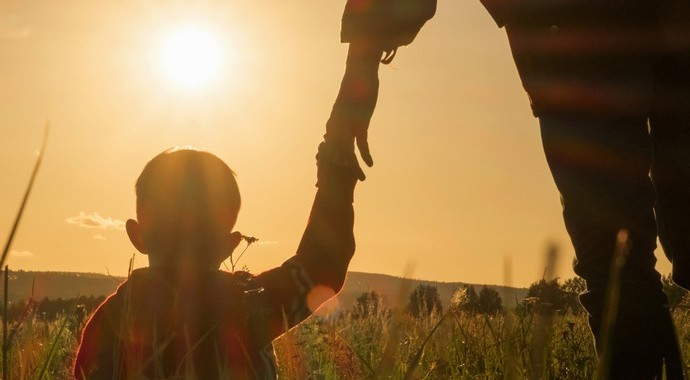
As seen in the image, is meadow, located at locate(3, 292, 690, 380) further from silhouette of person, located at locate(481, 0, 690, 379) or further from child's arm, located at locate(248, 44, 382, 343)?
silhouette of person, located at locate(481, 0, 690, 379)

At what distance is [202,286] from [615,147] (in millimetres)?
1526

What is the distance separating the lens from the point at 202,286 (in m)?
2.49

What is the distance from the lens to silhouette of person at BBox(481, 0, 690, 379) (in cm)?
270

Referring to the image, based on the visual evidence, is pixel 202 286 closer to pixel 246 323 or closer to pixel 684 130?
pixel 246 323

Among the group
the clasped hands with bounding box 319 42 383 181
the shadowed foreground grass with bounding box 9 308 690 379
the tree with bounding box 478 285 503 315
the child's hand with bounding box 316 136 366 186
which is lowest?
the shadowed foreground grass with bounding box 9 308 690 379

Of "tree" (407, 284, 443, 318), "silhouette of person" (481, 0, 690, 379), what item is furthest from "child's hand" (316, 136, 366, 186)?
"tree" (407, 284, 443, 318)

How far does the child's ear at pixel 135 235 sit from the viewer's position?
2.78m

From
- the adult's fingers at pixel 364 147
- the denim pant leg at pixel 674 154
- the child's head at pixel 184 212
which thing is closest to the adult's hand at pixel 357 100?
the adult's fingers at pixel 364 147

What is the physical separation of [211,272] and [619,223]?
4.67 ft

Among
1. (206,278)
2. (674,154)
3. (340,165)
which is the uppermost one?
(674,154)

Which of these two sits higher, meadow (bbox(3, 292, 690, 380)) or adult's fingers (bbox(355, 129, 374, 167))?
adult's fingers (bbox(355, 129, 374, 167))

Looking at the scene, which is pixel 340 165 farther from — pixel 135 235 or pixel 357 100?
pixel 135 235

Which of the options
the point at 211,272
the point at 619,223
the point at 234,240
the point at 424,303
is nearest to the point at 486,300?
the point at 619,223

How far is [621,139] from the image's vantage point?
9.05ft
